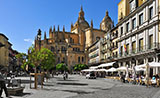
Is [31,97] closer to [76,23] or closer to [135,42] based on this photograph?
[135,42]

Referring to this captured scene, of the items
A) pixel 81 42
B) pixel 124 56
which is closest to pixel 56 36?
pixel 81 42

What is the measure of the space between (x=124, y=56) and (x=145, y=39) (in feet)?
22.4

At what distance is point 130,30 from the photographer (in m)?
31.8

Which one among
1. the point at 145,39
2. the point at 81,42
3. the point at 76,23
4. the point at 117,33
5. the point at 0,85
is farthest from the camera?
the point at 76,23

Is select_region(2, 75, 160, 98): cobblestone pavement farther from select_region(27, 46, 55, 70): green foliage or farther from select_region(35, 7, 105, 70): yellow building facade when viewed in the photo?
select_region(35, 7, 105, 70): yellow building facade

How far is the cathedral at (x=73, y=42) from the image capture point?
292 feet

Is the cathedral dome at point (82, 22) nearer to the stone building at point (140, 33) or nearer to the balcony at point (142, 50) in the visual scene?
the stone building at point (140, 33)

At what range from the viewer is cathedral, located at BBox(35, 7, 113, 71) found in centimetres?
8900

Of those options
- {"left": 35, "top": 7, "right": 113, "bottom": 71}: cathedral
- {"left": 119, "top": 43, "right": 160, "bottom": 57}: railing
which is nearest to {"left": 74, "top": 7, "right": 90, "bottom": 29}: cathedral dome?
{"left": 35, "top": 7, "right": 113, "bottom": 71}: cathedral

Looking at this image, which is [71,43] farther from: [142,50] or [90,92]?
[90,92]

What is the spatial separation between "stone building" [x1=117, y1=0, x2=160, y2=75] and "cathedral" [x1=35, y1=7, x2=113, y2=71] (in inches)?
2123

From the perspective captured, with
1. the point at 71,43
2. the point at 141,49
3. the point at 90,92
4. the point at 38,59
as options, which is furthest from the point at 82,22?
the point at 90,92

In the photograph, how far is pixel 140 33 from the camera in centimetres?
2870

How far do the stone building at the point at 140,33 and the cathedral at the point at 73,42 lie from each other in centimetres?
5392
